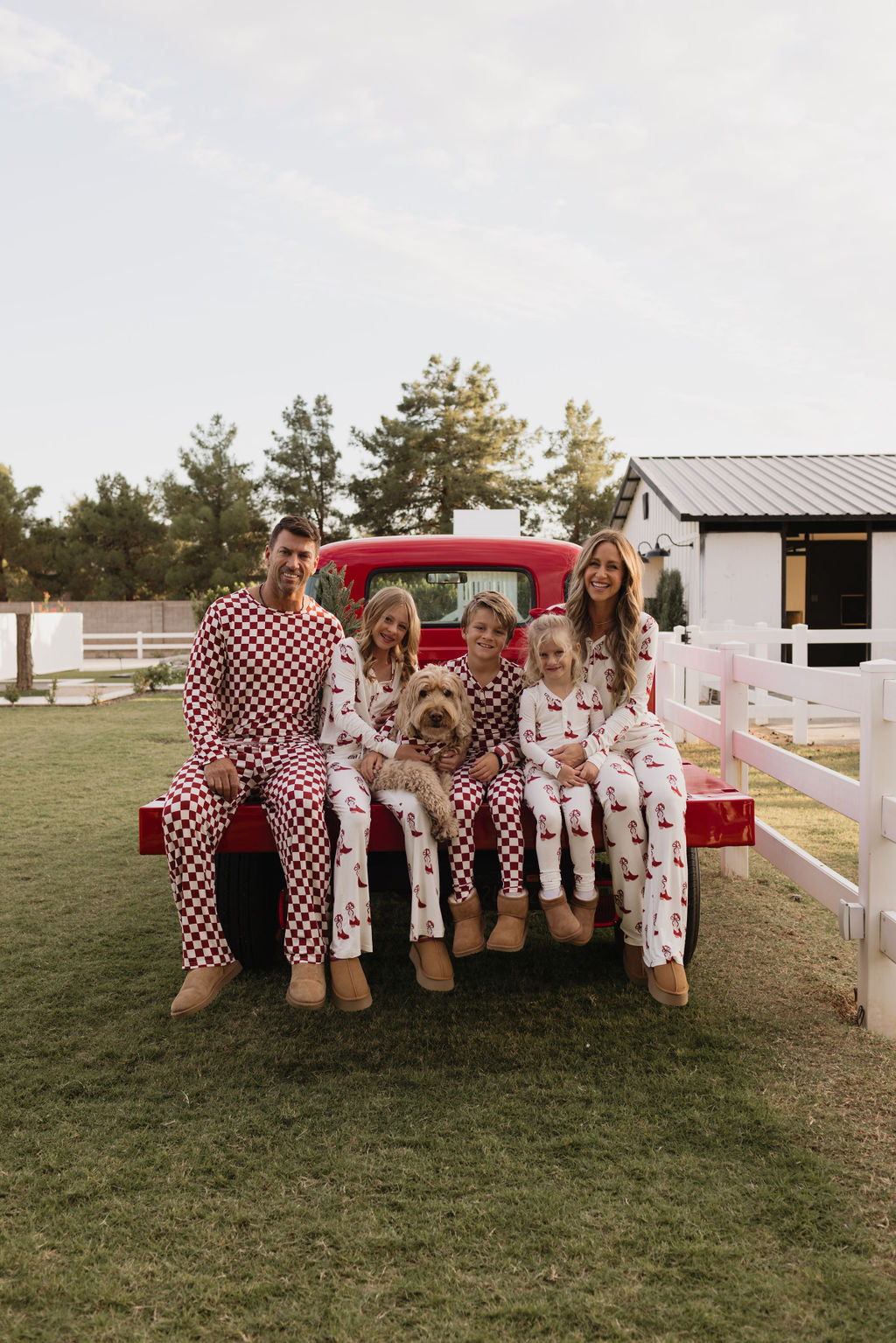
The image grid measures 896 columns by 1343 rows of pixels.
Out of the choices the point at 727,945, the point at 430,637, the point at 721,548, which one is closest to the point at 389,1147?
the point at 727,945

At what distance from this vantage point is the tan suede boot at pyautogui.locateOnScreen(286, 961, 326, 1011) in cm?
335

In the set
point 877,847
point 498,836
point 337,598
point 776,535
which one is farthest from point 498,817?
point 776,535

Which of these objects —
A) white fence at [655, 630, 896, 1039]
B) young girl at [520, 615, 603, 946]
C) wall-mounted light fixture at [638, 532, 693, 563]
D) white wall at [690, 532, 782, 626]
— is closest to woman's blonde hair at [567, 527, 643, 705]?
young girl at [520, 615, 603, 946]

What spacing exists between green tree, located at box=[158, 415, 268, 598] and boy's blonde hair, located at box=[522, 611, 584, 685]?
40644mm

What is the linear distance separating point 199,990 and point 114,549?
158ft

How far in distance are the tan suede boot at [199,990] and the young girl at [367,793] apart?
0.47 metres

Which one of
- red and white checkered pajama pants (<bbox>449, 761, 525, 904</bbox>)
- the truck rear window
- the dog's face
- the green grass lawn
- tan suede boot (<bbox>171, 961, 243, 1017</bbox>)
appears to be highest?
the truck rear window

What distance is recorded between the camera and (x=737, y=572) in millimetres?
18094

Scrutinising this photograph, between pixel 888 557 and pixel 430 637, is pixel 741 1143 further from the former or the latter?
pixel 888 557

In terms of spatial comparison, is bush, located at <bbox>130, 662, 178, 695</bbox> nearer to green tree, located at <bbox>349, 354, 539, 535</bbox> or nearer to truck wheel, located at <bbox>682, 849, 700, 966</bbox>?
truck wheel, located at <bbox>682, 849, 700, 966</bbox>

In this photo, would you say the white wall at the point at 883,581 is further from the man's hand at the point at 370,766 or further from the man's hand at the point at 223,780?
the man's hand at the point at 223,780

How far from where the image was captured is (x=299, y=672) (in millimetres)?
4086

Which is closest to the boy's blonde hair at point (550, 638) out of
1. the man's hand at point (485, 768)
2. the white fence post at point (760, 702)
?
the man's hand at point (485, 768)

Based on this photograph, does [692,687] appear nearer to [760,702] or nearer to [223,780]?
[760,702]
